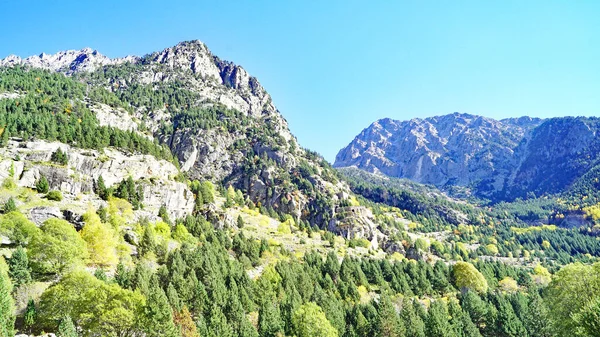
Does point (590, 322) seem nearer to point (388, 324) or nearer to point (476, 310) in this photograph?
point (388, 324)

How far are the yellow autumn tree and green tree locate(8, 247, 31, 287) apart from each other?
14.0 m

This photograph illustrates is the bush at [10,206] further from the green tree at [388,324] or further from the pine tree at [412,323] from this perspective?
the pine tree at [412,323]

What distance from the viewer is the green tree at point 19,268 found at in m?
48.6

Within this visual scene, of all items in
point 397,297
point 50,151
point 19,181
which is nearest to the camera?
point 19,181

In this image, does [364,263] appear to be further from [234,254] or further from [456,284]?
[234,254]

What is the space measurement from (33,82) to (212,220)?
455 feet

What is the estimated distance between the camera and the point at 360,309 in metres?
75.8

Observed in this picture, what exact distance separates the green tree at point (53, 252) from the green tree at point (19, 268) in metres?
3.98

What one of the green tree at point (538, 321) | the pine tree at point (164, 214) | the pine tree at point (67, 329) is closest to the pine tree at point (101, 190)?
the pine tree at point (164, 214)

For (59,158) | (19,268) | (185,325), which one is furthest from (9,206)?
(185,325)

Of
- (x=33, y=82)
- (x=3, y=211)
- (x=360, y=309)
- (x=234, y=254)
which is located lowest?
(x=360, y=309)

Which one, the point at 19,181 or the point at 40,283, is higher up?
the point at 19,181

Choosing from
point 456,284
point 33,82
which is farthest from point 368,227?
point 33,82

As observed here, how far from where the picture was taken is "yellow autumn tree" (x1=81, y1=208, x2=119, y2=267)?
214 ft
